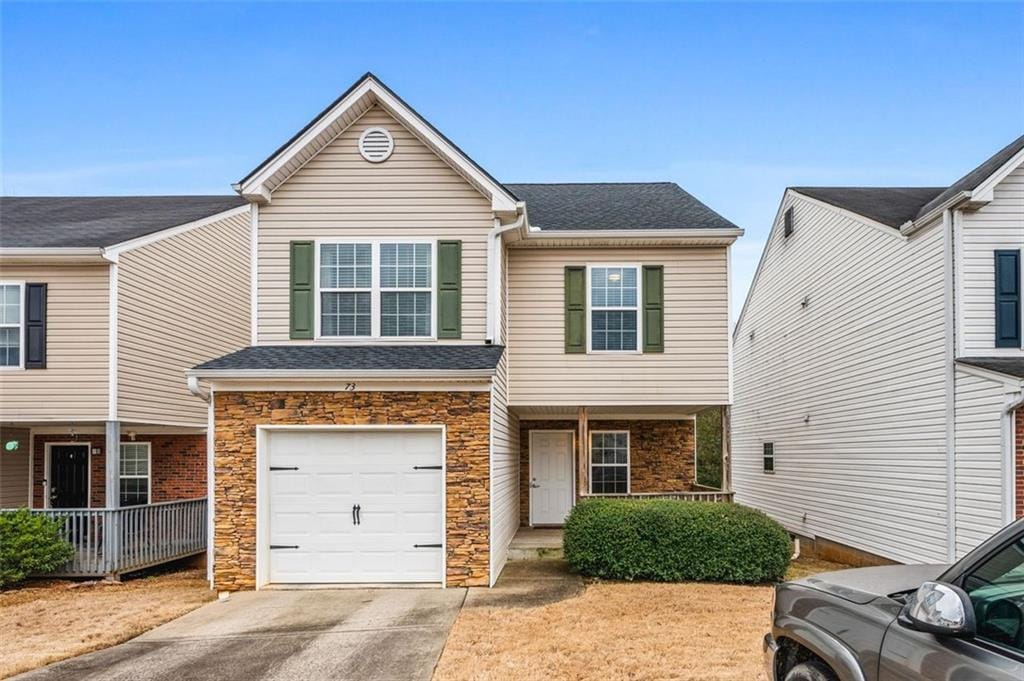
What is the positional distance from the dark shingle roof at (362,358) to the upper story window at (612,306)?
2.51 meters

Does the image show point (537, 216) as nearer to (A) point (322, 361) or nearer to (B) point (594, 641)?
(A) point (322, 361)

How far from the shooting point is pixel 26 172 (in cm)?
2956

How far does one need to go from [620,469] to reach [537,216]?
5.96 meters

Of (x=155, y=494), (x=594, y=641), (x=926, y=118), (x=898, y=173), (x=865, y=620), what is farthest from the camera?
(x=898, y=173)

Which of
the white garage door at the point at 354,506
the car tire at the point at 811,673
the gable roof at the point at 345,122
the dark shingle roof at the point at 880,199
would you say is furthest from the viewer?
the dark shingle roof at the point at 880,199

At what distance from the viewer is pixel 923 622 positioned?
3143mm

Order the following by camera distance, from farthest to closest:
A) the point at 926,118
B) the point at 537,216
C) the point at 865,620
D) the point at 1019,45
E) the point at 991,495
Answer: the point at 926,118 → the point at 537,216 → the point at 1019,45 → the point at 991,495 → the point at 865,620

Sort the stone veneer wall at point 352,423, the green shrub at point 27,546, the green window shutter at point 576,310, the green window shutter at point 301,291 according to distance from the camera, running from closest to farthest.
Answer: the stone veneer wall at point 352,423, the green window shutter at point 301,291, the green shrub at point 27,546, the green window shutter at point 576,310

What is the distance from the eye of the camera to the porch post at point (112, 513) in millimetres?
12906

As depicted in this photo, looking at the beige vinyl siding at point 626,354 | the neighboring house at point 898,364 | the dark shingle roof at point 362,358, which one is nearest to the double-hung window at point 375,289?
the dark shingle roof at point 362,358

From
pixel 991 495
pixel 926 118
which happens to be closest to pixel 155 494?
pixel 991 495

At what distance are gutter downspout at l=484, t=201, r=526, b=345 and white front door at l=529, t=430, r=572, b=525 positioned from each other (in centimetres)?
574

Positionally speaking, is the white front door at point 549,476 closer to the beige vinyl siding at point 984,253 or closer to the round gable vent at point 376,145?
the round gable vent at point 376,145

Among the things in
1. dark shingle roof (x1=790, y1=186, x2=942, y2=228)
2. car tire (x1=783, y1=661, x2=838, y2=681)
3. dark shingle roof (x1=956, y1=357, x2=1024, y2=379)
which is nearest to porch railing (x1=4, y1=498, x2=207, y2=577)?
car tire (x1=783, y1=661, x2=838, y2=681)
